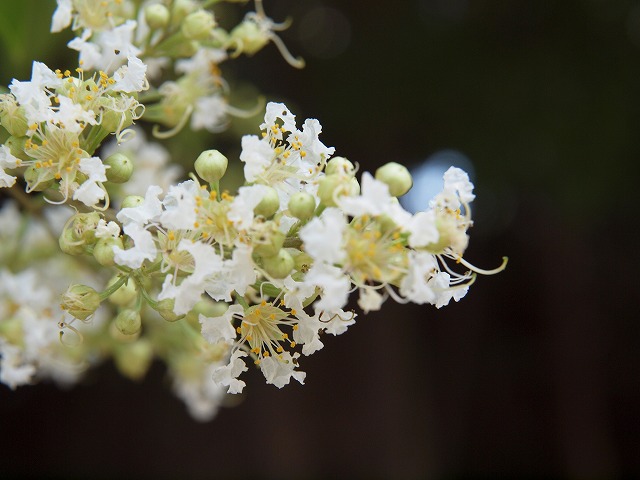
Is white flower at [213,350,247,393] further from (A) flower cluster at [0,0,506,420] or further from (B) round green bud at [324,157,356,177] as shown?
(B) round green bud at [324,157,356,177]

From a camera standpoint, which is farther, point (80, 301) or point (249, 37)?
point (249, 37)

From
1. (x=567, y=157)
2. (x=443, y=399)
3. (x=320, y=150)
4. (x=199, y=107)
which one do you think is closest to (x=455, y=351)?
(x=443, y=399)

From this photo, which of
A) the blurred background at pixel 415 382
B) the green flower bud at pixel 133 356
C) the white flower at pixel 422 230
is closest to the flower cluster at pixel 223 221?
the white flower at pixel 422 230

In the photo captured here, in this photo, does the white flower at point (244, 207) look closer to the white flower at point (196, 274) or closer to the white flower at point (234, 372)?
the white flower at point (196, 274)

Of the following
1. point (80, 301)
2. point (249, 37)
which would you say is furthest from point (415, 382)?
point (80, 301)

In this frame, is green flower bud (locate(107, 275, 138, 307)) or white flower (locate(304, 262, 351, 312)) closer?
white flower (locate(304, 262, 351, 312))

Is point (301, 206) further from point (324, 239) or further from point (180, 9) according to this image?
point (180, 9)

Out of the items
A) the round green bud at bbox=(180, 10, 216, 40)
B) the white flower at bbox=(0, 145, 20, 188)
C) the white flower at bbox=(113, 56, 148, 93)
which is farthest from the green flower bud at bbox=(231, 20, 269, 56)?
the white flower at bbox=(0, 145, 20, 188)
